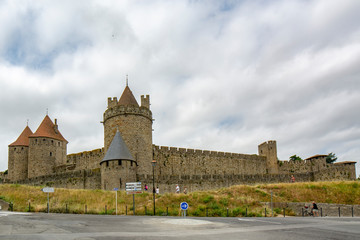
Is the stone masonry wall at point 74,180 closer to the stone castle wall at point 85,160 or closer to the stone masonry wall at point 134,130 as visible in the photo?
the stone masonry wall at point 134,130

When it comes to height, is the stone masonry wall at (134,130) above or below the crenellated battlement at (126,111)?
below

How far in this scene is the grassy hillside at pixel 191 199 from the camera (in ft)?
84.0

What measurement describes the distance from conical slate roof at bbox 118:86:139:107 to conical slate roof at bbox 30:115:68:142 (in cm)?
1138

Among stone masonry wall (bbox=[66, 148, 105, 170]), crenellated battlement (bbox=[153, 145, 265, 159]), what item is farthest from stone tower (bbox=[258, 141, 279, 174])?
stone masonry wall (bbox=[66, 148, 105, 170])

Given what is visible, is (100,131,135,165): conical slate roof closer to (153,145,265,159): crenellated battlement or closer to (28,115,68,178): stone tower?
(153,145,265,159): crenellated battlement

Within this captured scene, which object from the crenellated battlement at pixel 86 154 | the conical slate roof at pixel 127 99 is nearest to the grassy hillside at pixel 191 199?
the conical slate roof at pixel 127 99

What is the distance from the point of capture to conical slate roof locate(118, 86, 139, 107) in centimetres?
3906

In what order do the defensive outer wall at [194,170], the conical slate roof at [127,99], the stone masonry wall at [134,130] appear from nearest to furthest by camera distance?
the stone masonry wall at [134,130], the defensive outer wall at [194,170], the conical slate roof at [127,99]

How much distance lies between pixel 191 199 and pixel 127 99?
1511 cm

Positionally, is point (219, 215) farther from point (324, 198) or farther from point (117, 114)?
point (117, 114)

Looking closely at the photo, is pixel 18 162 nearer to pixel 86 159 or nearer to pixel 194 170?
pixel 86 159

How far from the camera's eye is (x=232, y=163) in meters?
51.2

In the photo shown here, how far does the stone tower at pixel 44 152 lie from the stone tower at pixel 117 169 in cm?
1256

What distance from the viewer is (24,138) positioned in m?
47.0
